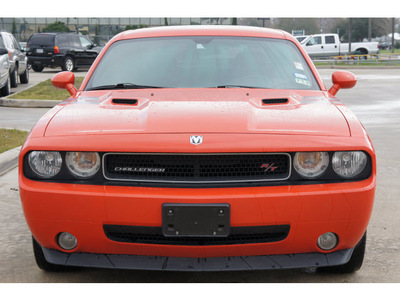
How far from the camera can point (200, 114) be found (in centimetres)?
332

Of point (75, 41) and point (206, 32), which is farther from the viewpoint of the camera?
point (75, 41)

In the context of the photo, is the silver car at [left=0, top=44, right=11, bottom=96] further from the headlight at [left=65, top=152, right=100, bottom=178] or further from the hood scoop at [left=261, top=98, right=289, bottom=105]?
the headlight at [left=65, top=152, right=100, bottom=178]

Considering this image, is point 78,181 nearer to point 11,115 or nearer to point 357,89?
point 11,115

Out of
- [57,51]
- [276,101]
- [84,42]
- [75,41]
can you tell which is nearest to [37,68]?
[57,51]

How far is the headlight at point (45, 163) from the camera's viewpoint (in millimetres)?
3158

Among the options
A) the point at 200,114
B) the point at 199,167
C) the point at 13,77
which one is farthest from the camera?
the point at 13,77

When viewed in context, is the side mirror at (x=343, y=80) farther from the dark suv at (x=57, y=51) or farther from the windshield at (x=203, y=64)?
the dark suv at (x=57, y=51)

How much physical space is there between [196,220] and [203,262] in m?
0.27

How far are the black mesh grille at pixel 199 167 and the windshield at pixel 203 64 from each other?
1.21 m

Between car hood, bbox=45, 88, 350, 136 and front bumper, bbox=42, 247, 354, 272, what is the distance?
636 mm

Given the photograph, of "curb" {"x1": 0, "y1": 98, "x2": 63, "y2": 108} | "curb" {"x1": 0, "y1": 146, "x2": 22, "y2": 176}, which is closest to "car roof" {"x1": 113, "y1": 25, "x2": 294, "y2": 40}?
"curb" {"x1": 0, "y1": 146, "x2": 22, "y2": 176}

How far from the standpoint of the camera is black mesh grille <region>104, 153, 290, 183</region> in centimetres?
305

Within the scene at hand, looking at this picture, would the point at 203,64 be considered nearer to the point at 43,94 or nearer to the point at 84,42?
the point at 43,94

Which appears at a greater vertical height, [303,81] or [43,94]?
[303,81]
